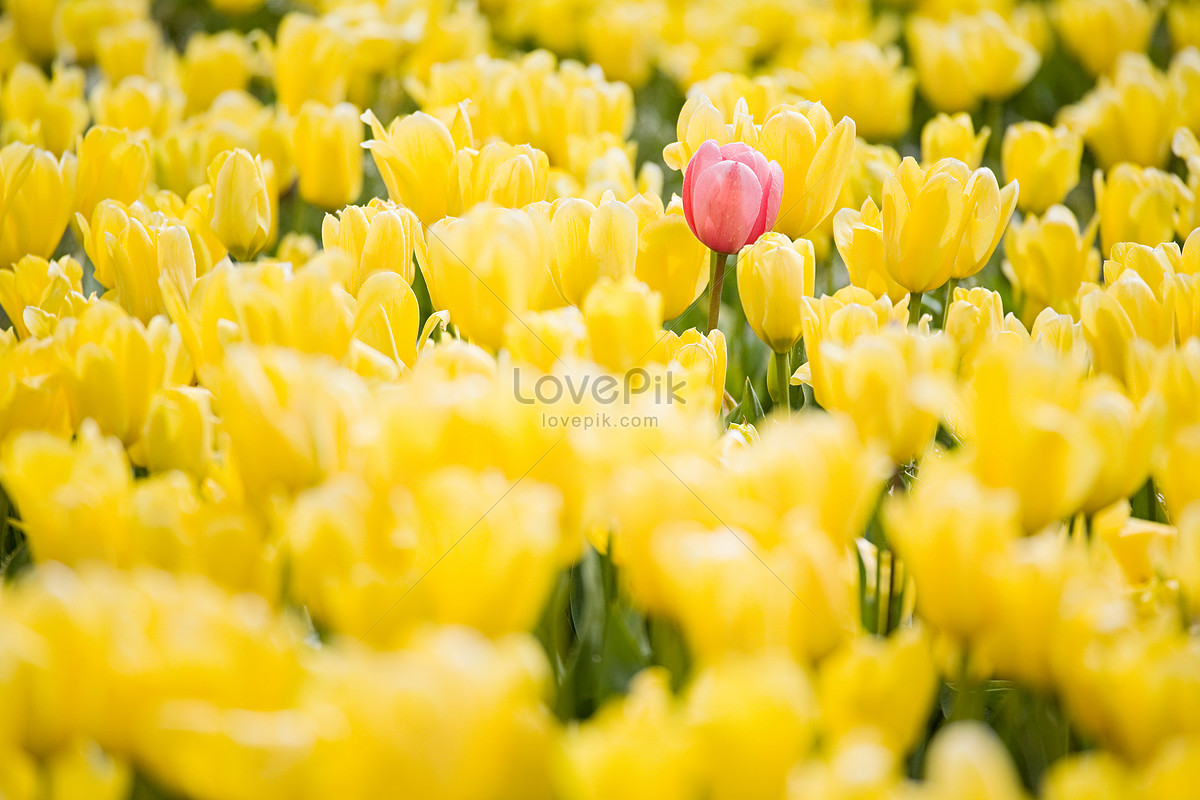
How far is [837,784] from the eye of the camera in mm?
460

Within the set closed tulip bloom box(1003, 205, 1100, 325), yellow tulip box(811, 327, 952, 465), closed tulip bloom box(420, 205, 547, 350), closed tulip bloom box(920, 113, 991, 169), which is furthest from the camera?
closed tulip bloom box(920, 113, 991, 169)

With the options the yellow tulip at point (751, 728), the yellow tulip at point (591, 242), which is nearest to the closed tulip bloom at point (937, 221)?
the yellow tulip at point (591, 242)

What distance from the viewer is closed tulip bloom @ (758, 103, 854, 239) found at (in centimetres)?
106

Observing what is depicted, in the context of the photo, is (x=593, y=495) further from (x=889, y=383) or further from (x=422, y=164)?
(x=422, y=164)

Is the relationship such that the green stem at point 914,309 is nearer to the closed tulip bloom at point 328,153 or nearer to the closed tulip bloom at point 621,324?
the closed tulip bloom at point 621,324

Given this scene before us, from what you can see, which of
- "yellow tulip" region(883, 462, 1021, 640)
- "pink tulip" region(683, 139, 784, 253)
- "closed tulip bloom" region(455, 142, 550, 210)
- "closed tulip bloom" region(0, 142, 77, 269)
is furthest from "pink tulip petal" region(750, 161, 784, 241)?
"closed tulip bloom" region(0, 142, 77, 269)

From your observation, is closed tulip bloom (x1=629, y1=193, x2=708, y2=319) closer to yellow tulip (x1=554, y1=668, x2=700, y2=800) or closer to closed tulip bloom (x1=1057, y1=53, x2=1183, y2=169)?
yellow tulip (x1=554, y1=668, x2=700, y2=800)

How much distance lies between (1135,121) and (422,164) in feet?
3.72

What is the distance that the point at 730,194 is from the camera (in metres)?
0.99

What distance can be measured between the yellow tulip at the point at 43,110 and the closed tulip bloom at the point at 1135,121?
60.5 inches

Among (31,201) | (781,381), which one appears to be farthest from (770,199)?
(31,201)

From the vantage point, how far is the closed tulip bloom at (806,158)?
1.06 m

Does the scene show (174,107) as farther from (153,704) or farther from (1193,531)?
(1193,531)

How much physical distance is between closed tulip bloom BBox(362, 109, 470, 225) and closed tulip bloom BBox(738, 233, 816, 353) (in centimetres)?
32
